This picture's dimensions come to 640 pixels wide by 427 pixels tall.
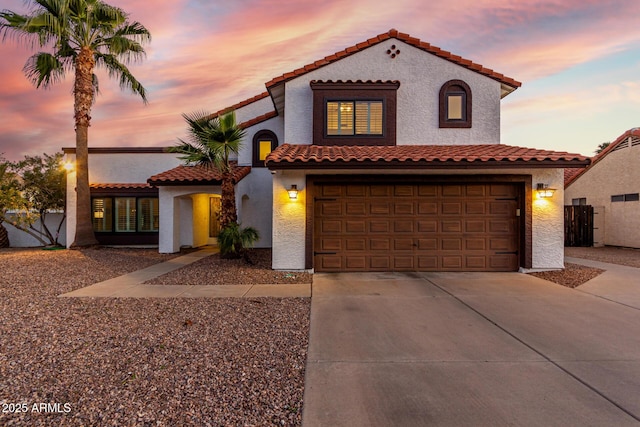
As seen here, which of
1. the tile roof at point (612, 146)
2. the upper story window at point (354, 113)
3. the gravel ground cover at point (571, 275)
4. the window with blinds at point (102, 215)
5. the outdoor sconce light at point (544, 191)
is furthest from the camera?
the window with blinds at point (102, 215)

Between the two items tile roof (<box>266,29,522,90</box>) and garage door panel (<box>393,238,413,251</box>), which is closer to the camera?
garage door panel (<box>393,238,413,251</box>)

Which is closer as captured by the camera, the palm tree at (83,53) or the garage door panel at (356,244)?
the garage door panel at (356,244)

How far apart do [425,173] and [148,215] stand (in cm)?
1355

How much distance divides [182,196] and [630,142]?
2077cm

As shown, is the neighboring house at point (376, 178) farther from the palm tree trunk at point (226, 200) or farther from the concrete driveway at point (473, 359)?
the concrete driveway at point (473, 359)

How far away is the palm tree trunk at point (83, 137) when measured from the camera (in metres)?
13.2

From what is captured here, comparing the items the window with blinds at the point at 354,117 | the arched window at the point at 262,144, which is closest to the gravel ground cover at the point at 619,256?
the window with blinds at the point at 354,117

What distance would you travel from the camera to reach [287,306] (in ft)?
19.1

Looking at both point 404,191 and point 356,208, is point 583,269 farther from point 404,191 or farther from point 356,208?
point 356,208

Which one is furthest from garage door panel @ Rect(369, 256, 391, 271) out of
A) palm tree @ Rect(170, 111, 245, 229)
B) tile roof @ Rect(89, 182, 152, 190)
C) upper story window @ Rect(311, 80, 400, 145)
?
tile roof @ Rect(89, 182, 152, 190)

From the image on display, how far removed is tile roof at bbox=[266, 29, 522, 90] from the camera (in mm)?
10859

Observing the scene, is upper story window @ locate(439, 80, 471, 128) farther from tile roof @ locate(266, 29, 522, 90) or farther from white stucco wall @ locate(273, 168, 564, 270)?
white stucco wall @ locate(273, 168, 564, 270)

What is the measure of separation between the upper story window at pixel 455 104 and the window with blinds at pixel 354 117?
92.6 inches

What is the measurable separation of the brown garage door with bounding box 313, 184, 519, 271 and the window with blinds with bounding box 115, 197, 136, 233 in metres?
11.2
